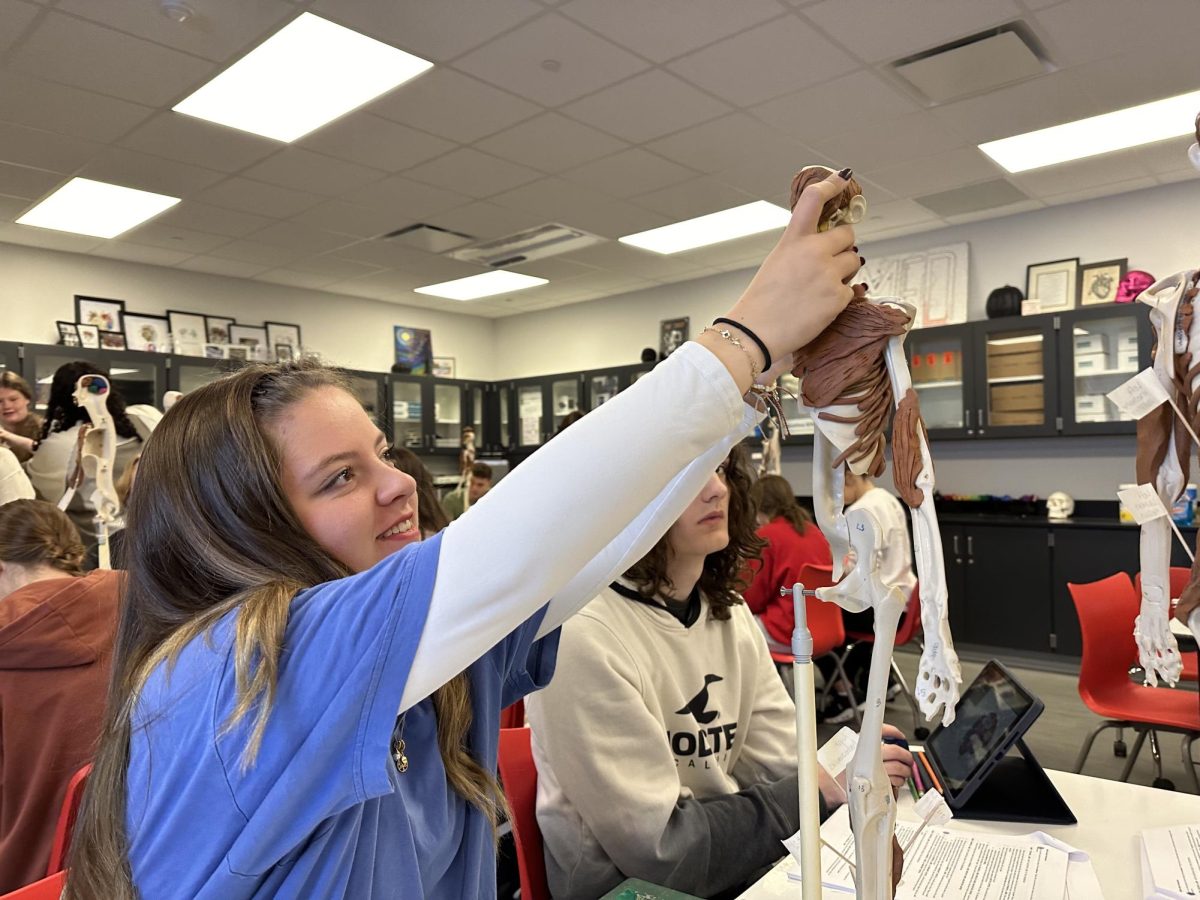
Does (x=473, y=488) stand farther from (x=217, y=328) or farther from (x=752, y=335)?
(x=752, y=335)

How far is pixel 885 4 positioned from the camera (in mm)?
3041

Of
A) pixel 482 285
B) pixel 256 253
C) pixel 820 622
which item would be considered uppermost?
pixel 256 253

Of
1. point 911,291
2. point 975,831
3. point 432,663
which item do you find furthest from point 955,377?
point 432,663

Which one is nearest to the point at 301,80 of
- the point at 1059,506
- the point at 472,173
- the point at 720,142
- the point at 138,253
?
the point at 472,173

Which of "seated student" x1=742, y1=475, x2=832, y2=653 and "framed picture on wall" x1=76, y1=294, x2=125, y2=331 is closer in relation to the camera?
"seated student" x1=742, y1=475, x2=832, y2=653

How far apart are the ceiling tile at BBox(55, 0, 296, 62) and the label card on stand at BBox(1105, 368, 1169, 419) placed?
2.90 metres

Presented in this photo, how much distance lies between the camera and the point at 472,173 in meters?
4.62

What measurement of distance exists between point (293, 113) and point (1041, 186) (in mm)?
4320

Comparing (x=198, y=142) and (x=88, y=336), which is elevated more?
(x=198, y=142)

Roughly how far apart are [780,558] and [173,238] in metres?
4.56

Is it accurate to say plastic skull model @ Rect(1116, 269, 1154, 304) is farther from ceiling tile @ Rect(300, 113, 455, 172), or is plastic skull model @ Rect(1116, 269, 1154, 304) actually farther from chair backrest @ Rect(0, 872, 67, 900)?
chair backrest @ Rect(0, 872, 67, 900)

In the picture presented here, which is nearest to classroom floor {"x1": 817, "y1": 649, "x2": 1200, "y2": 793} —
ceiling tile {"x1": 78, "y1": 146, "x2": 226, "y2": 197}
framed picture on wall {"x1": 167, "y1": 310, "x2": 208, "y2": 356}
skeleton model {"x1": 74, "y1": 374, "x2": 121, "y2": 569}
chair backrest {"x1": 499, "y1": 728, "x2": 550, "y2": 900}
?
chair backrest {"x1": 499, "y1": 728, "x2": 550, "y2": 900}

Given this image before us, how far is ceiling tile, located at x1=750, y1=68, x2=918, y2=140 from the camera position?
3693mm

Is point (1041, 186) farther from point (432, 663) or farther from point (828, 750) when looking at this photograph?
point (432, 663)
